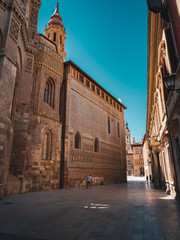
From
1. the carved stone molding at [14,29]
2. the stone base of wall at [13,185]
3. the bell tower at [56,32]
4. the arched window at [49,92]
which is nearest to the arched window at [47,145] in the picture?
the arched window at [49,92]

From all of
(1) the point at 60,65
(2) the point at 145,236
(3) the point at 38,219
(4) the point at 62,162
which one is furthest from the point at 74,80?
(2) the point at 145,236

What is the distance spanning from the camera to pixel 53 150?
1400 centimetres

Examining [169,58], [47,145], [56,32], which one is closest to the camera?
[169,58]

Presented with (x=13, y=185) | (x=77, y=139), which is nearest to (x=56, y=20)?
(x=77, y=139)

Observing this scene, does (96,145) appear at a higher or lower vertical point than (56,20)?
lower

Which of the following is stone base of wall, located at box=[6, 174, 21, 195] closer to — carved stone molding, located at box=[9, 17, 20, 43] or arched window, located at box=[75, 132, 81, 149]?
arched window, located at box=[75, 132, 81, 149]

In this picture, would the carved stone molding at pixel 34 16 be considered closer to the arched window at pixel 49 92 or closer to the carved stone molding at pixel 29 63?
the carved stone molding at pixel 29 63

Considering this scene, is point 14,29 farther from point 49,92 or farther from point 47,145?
point 47,145

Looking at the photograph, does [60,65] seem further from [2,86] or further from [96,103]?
[2,86]

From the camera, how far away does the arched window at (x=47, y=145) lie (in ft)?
44.6

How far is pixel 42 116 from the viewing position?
1366 cm

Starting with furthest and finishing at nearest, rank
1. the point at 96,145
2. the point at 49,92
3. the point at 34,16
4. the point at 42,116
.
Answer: the point at 96,145 < the point at 49,92 < the point at 34,16 < the point at 42,116

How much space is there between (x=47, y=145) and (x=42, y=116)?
8.14 feet

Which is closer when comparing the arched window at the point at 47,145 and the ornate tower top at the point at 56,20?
the arched window at the point at 47,145
